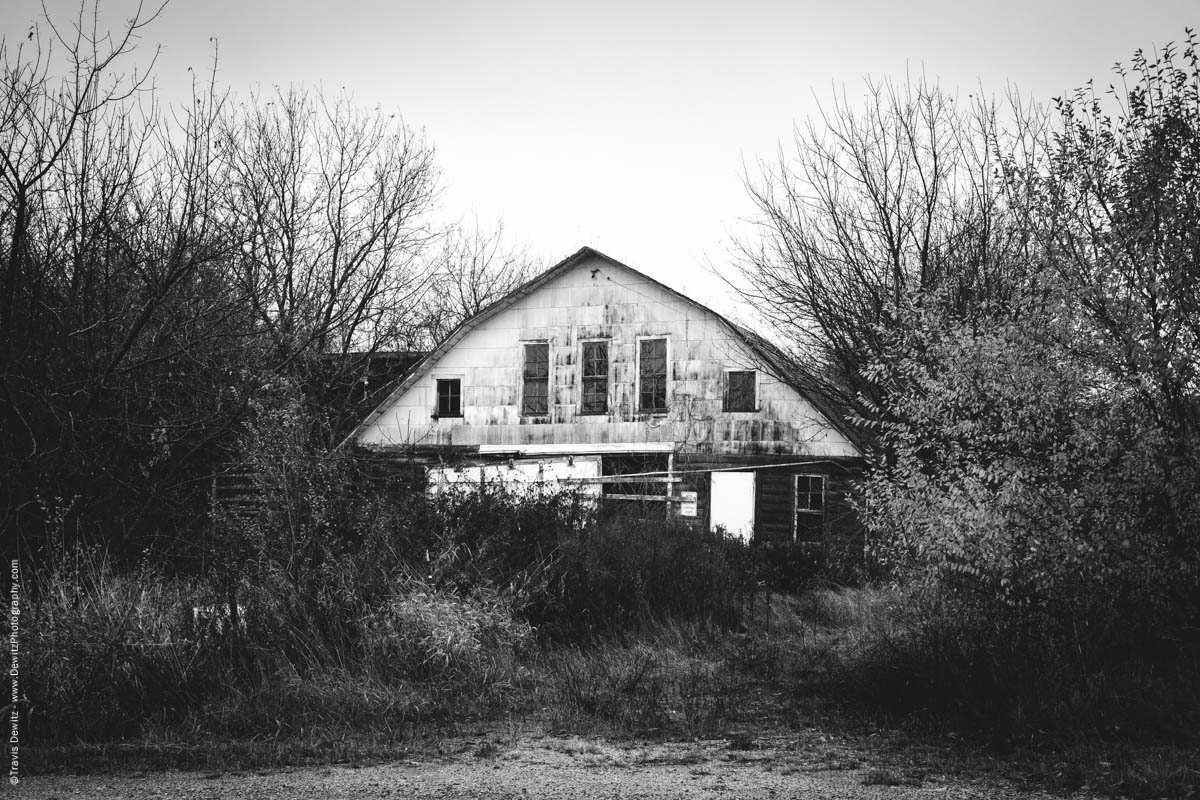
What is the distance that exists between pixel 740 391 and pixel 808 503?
263 centimetres

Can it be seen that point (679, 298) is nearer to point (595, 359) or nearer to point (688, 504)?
point (595, 359)

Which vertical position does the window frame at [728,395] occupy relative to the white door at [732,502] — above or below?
above

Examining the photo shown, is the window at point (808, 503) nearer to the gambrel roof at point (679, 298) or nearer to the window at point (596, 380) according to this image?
the gambrel roof at point (679, 298)

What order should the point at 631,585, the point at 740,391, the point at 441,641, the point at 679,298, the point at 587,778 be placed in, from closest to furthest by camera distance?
the point at 587,778
the point at 441,641
the point at 631,585
the point at 740,391
the point at 679,298

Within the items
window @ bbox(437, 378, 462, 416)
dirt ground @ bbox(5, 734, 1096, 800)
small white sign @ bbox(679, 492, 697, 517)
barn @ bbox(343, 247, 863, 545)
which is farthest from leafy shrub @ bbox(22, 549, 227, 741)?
window @ bbox(437, 378, 462, 416)

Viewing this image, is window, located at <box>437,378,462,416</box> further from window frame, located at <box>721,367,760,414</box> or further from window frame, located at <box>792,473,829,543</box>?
window frame, located at <box>792,473,829,543</box>

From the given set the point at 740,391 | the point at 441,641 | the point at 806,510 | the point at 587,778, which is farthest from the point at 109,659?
the point at 806,510

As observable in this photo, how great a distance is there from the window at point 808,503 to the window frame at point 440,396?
732 centimetres

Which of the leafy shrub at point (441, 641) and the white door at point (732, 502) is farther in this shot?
the white door at point (732, 502)

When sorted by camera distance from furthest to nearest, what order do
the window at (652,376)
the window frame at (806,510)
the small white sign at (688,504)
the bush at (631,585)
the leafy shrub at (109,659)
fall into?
the window at (652,376) → the small white sign at (688,504) → the window frame at (806,510) → the bush at (631,585) → the leafy shrub at (109,659)

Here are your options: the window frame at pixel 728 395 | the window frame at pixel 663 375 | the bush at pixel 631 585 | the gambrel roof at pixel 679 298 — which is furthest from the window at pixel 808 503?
the bush at pixel 631 585

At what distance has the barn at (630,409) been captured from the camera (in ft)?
65.0

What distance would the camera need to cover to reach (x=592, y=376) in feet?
69.1

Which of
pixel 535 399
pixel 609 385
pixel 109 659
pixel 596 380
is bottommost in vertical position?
pixel 109 659
